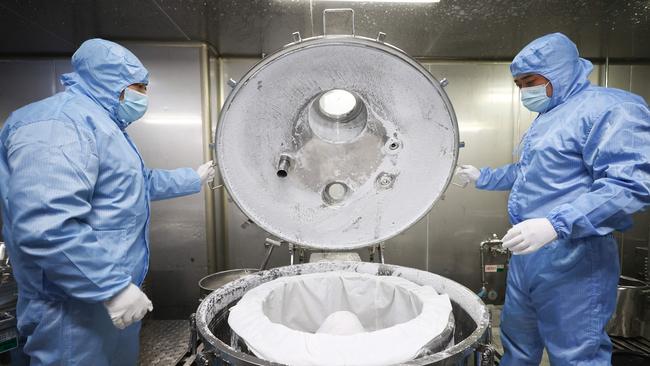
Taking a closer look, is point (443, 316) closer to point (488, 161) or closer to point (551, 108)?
point (551, 108)

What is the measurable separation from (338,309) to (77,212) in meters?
0.95

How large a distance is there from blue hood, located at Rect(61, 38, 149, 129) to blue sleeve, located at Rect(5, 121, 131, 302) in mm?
260

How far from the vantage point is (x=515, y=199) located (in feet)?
4.66

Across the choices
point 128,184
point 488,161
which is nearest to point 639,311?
point 488,161

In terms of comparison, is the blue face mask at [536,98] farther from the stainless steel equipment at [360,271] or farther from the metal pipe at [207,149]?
the metal pipe at [207,149]

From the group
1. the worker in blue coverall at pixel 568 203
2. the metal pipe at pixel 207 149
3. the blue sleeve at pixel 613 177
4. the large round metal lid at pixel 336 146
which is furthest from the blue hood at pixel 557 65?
the metal pipe at pixel 207 149

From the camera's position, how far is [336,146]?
1.32m

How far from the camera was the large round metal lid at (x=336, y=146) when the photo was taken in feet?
3.85

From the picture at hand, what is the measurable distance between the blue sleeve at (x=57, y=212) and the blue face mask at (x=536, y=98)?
1586mm

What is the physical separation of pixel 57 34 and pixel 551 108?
9.30ft

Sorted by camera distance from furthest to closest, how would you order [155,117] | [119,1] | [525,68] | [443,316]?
[155,117], [119,1], [525,68], [443,316]

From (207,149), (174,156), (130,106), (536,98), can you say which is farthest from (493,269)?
(130,106)

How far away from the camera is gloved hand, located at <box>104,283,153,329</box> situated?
1.05m

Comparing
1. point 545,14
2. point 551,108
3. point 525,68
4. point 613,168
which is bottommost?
point 613,168
